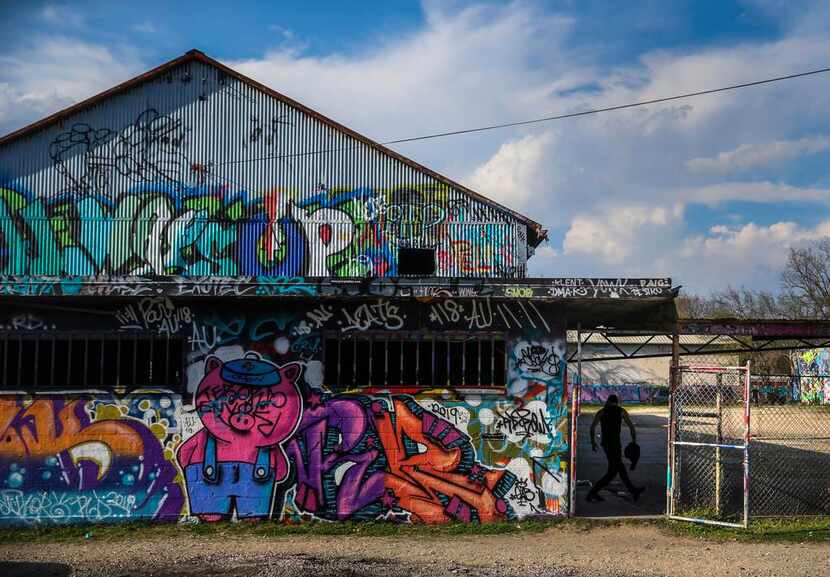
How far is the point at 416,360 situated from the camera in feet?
33.9

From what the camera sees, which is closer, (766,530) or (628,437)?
(766,530)

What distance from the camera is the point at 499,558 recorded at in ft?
28.1

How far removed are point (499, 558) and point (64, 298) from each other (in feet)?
20.7

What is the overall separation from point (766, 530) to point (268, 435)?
21.2ft

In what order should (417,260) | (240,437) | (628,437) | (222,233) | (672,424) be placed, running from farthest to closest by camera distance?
(628,437), (417,260), (222,233), (672,424), (240,437)

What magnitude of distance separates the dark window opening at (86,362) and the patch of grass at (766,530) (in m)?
6.81

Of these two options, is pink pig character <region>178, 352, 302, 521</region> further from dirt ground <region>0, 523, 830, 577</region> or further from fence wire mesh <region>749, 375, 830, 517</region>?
fence wire mesh <region>749, 375, 830, 517</region>

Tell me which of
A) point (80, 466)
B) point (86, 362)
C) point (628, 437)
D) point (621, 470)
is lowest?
point (628, 437)

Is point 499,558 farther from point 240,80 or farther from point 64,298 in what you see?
point 240,80

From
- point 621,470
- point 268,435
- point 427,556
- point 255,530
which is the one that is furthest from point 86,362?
point 621,470

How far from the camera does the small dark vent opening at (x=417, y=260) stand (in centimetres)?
1786

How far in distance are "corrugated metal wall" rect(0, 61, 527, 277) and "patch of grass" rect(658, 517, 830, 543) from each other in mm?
9066

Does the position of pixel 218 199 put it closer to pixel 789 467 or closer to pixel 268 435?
pixel 268 435

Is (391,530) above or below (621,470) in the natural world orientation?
below
